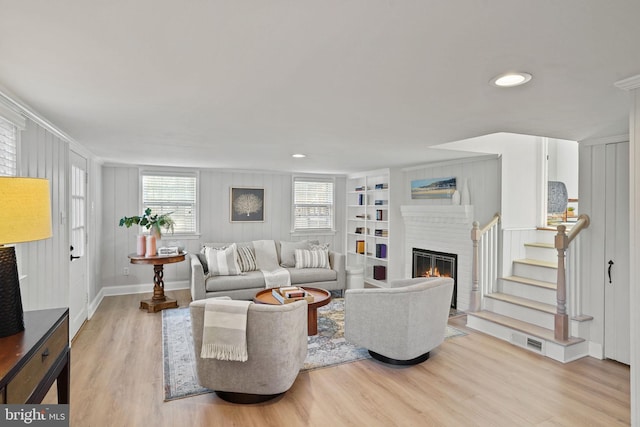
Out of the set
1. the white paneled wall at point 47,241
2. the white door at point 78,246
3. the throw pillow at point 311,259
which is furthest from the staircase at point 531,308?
the white door at point 78,246

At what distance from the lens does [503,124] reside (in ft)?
9.55

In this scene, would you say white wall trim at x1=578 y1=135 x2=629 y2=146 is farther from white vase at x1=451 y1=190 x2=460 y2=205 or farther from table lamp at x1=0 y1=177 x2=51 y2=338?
table lamp at x1=0 y1=177 x2=51 y2=338

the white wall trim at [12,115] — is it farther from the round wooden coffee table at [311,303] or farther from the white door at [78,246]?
the round wooden coffee table at [311,303]

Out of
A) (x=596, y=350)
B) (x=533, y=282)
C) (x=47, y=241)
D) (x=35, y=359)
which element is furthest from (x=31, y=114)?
(x=596, y=350)

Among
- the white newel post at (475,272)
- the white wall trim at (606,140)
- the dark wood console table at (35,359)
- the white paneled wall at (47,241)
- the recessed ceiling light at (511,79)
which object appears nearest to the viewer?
the dark wood console table at (35,359)

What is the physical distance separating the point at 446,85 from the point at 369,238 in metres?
5.17

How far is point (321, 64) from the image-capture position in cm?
173

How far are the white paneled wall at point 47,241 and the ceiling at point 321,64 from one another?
25cm

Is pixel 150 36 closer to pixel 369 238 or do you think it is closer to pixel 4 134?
pixel 4 134

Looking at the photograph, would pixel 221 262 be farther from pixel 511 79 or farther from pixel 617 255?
pixel 617 255

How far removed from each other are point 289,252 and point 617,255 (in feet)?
14.2

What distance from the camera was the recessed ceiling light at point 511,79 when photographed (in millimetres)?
1843

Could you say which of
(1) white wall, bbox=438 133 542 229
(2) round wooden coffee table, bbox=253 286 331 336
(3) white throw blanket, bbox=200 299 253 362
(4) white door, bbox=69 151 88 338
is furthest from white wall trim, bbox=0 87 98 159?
(1) white wall, bbox=438 133 542 229

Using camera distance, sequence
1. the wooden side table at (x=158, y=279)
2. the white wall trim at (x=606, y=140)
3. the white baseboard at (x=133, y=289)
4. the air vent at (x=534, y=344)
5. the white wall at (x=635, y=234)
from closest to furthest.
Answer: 1. the white wall at (x=635, y=234)
2. the white wall trim at (x=606, y=140)
3. the air vent at (x=534, y=344)
4. the wooden side table at (x=158, y=279)
5. the white baseboard at (x=133, y=289)
